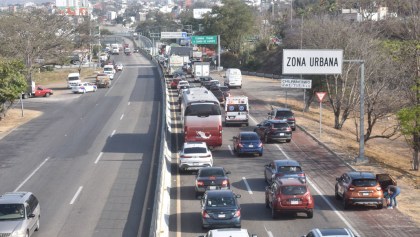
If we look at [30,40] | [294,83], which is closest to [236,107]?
[294,83]

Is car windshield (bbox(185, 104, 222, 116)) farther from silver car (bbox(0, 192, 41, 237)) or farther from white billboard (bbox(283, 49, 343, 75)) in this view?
silver car (bbox(0, 192, 41, 237))

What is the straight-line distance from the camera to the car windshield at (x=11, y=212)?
22.4 meters

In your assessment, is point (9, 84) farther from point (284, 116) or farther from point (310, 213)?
point (310, 213)

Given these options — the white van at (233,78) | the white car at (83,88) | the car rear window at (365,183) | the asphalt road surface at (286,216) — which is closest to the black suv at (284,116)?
the asphalt road surface at (286,216)

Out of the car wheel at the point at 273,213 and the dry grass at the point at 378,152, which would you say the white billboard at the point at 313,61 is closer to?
the dry grass at the point at 378,152

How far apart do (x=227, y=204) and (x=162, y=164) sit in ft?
27.7

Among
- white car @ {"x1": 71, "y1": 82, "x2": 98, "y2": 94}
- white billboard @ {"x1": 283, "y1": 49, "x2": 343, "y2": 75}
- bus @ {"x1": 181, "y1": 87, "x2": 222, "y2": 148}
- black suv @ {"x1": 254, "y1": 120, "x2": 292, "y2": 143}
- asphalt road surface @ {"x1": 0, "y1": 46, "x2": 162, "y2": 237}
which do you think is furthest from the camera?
white car @ {"x1": 71, "y1": 82, "x2": 98, "y2": 94}

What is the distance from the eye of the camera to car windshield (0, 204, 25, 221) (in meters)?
22.4

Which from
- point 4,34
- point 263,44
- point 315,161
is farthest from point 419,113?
point 263,44

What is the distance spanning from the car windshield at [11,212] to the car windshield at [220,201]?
6.00 meters

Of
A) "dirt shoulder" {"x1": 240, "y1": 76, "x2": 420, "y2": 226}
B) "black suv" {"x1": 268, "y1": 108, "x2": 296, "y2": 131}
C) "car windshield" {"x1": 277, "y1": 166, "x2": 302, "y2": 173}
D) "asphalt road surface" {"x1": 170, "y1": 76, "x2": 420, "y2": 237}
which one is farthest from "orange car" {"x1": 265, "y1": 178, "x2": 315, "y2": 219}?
"black suv" {"x1": 268, "y1": 108, "x2": 296, "y2": 131}

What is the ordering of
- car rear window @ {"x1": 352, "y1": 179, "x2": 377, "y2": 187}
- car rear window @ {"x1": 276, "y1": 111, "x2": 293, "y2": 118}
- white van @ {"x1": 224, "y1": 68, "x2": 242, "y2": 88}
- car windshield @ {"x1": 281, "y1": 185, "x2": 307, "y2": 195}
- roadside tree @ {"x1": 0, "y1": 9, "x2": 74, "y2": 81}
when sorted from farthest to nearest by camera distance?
1. roadside tree @ {"x1": 0, "y1": 9, "x2": 74, "y2": 81}
2. white van @ {"x1": 224, "y1": 68, "x2": 242, "y2": 88}
3. car rear window @ {"x1": 276, "y1": 111, "x2": 293, "y2": 118}
4. car rear window @ {"x1": 352, "y1": 179, "x2": 377, "y2": 187}
5. car windshield @ {"x1": 281, "y1": 185, "x2": 307, "y2": 195}

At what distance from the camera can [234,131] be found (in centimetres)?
4922

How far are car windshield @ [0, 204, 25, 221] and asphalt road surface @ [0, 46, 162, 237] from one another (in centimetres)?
152
